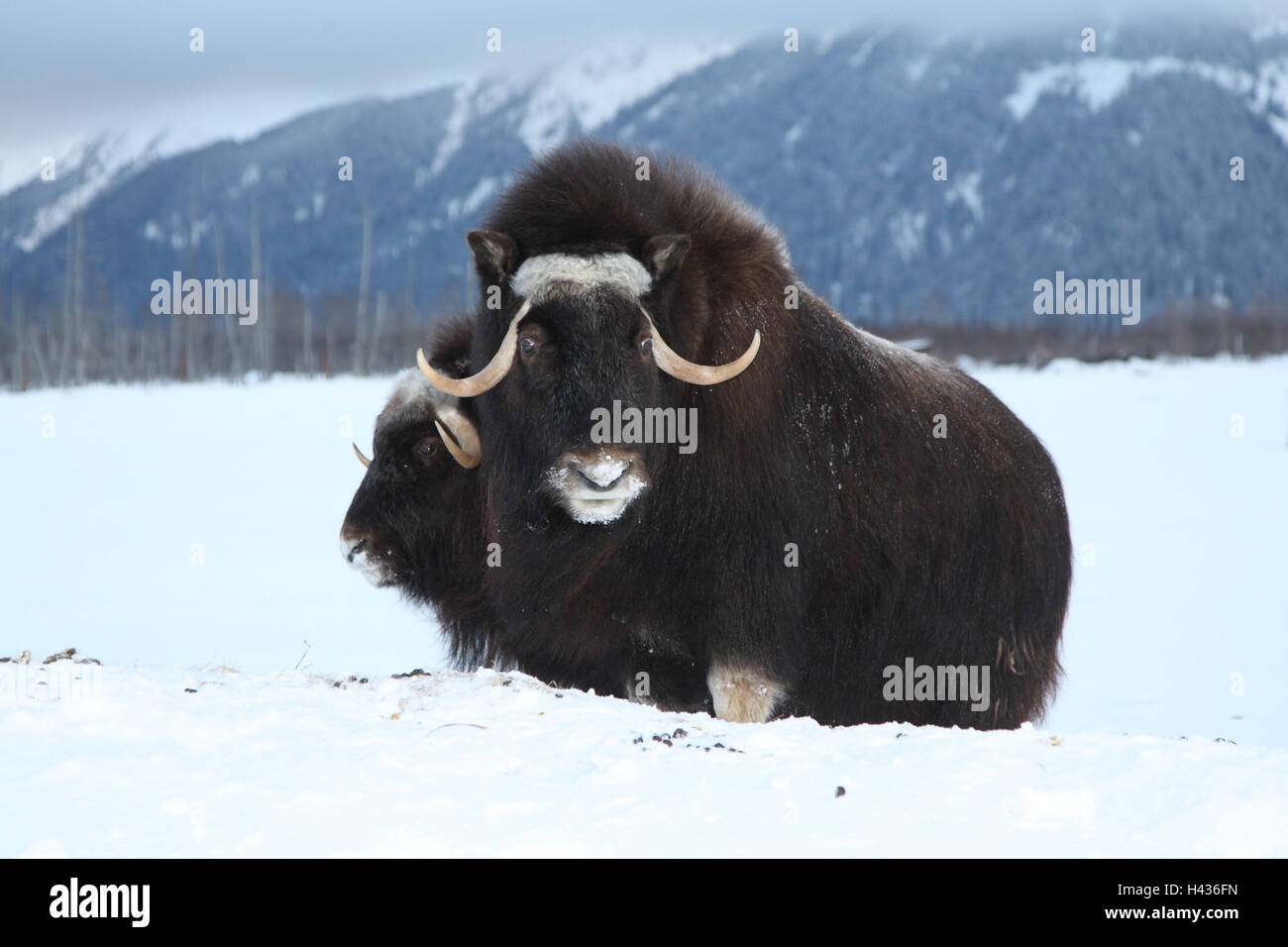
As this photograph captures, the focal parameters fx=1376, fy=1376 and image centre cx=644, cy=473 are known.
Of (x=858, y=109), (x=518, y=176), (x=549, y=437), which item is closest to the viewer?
(x=549, y=437)

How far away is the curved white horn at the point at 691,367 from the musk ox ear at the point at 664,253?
138 millimetres

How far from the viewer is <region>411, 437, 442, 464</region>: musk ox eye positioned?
4977 mm

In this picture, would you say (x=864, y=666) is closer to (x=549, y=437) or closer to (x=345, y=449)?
(x=549, y=437)

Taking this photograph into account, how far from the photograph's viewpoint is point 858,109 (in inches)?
5310

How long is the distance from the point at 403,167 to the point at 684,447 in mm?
154154

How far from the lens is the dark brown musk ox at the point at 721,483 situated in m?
3.80

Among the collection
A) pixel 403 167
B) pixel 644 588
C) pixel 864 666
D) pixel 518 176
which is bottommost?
pixel 864 666

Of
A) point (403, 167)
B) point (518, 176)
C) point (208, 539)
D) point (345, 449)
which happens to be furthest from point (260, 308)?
point (403, 167)

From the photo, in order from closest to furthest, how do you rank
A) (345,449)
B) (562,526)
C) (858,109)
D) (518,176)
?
(562,526) < (518,176) < (345,449) < (858,109)

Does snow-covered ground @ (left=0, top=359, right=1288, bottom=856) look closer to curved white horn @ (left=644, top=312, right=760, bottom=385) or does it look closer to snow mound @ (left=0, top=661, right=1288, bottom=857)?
snow mound @ (left=0, top=661, right=1288, bottom=857)

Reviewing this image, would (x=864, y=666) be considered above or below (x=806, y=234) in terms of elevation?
below

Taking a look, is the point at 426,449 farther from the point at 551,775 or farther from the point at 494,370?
the point at 551,775

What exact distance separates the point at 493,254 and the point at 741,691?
56.2 inches

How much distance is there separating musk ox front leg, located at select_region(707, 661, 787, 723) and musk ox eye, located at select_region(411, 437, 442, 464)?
1.57m
